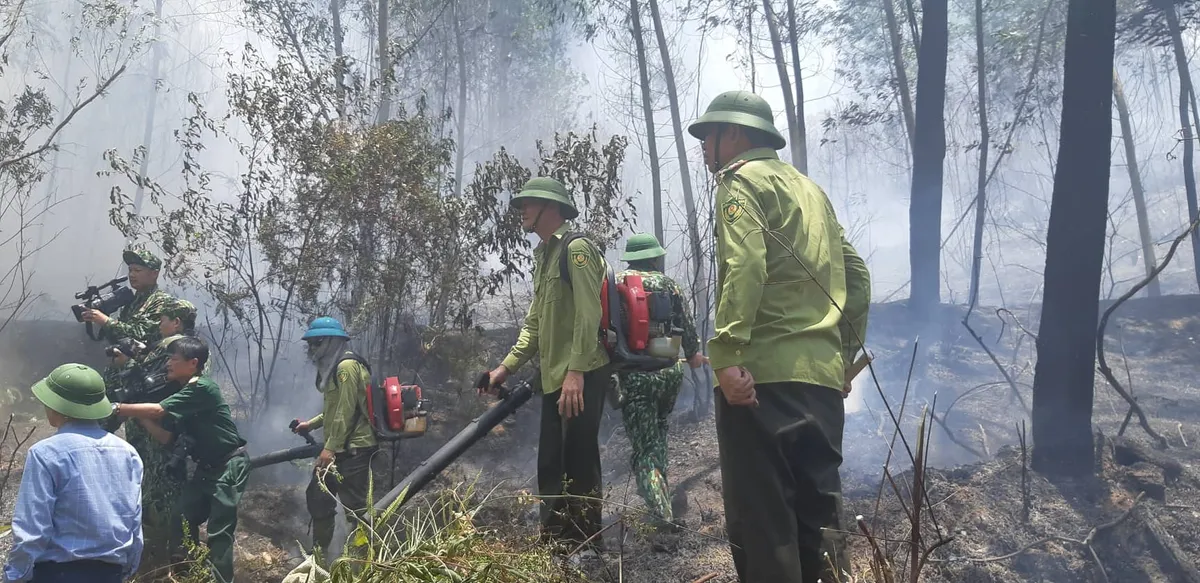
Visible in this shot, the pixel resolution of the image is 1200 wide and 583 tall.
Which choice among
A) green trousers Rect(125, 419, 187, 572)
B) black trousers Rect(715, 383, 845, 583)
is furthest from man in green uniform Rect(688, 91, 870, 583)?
green trousers Rect(125, 419, 187, 572)

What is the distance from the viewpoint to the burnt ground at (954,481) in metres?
3.75

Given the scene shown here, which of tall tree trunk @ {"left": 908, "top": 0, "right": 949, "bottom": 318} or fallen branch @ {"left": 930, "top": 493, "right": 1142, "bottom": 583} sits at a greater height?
tall tree trunk @ {"left": 908, "top": 0, "right": 949, "bottom": 318}

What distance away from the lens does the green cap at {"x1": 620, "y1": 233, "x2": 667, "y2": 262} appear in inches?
200

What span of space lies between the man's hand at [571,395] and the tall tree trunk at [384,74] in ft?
16.9

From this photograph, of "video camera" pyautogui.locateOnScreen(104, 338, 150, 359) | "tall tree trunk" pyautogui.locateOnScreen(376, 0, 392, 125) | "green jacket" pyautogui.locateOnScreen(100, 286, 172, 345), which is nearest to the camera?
"video camera" pyautogui.locateOnScreen(104, 338, 150, 359)

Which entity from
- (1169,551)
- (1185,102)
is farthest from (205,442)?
(1185,102)

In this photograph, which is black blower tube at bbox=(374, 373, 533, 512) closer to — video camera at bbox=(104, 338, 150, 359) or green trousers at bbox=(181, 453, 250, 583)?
green trousers at bbox=(181, 453, 250, 583)

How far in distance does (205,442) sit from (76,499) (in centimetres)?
129

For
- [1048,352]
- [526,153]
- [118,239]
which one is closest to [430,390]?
[1048,352]

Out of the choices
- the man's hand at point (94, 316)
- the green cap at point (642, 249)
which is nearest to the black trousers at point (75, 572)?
the man's hand at point (94, 316)

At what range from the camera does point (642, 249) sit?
16.9 ft

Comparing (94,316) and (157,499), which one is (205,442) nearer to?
(157,499)

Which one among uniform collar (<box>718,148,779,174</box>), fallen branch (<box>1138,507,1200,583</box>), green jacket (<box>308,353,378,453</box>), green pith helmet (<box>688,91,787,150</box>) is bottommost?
fallen branch (<box>1138,507,1200,583</box>)

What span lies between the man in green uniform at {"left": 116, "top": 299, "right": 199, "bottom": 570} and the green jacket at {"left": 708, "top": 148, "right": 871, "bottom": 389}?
140 inches
